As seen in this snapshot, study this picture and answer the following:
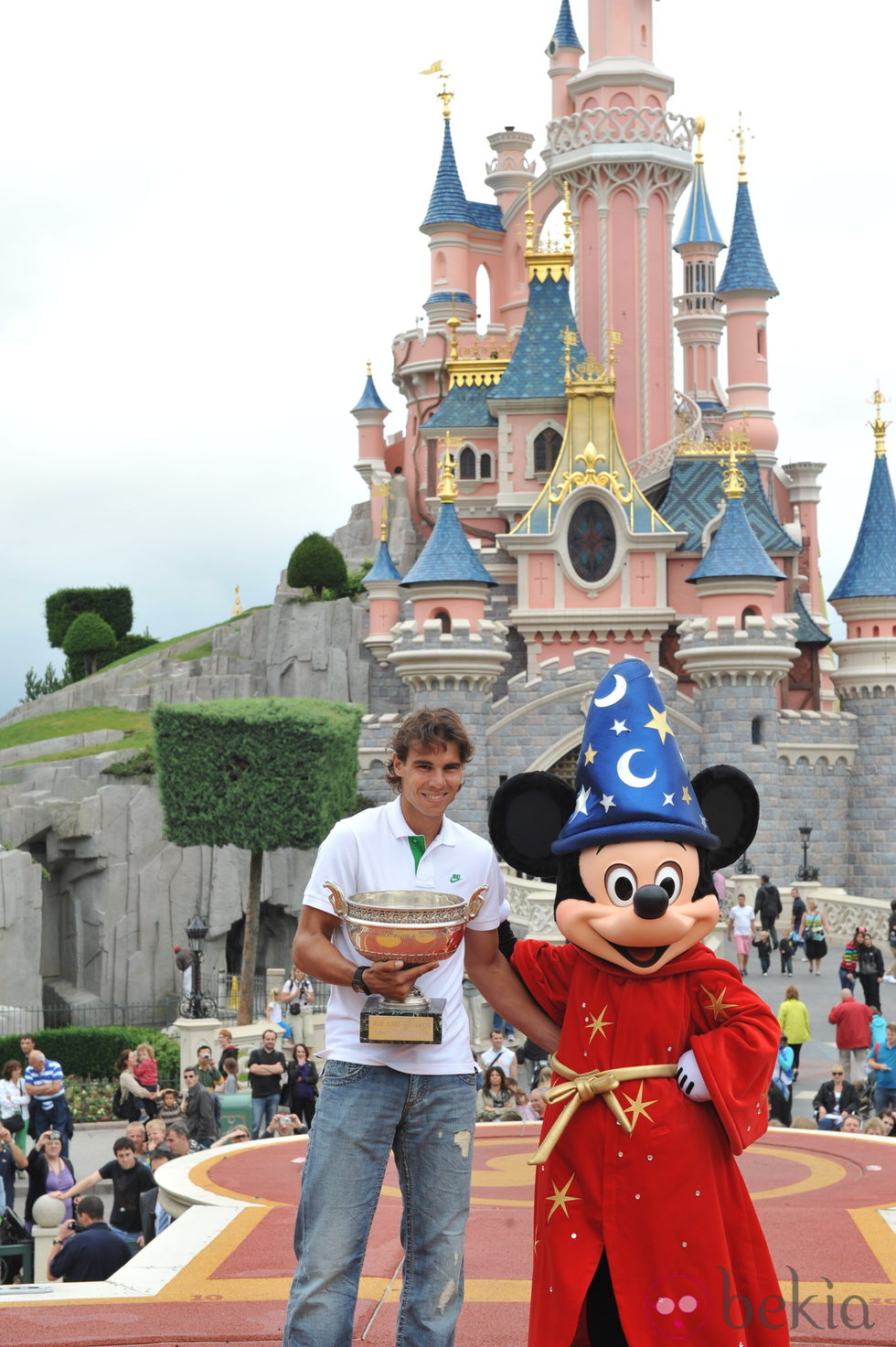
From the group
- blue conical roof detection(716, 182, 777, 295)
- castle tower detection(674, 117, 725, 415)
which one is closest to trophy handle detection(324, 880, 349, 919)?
blue conical roof detection(716, 182, 777, 295)

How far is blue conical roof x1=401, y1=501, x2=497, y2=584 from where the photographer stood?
101 feet

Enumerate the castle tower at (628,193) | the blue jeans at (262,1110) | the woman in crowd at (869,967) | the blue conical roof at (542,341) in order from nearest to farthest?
the blue jeans at (262,1110) < the woman in crowd at (869,967) < the blue conical roof at (542,341) < the castle tower at (628,193)

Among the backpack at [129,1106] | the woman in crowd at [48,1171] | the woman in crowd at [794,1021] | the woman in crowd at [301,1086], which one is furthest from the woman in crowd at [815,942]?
the woman in crowd at [48,1171]

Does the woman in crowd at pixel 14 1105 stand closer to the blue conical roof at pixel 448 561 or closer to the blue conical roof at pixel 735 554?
the blue conical roof at pixel 448 561

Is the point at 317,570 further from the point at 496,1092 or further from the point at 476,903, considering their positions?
the point at 476,903

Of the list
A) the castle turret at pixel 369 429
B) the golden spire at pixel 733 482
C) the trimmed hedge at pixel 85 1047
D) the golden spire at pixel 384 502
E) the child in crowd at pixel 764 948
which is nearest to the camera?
the child in crowd at pixel 764 948

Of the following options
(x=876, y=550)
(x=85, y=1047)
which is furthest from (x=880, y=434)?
(x=85, y=1047)

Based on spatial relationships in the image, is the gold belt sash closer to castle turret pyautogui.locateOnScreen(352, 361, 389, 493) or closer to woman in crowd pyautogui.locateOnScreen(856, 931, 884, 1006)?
woman in crowd pyautogui.locateOnScreen(856, 931, 884, 1006)

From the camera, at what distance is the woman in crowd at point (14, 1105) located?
10805 millimetres

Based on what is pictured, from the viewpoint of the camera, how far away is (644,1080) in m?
4.45

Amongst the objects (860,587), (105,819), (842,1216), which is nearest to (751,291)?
(860,587)

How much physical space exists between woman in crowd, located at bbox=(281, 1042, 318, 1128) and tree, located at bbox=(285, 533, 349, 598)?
28.6 metres

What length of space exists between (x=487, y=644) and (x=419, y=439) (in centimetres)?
1147

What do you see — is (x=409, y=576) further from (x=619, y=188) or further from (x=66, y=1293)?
(x=66, y=1293)
